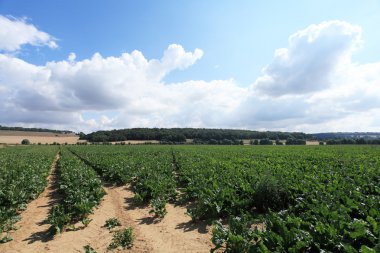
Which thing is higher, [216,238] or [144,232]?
[216,238]

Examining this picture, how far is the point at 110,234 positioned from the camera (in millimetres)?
9453

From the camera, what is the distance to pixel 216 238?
6855 millimetres

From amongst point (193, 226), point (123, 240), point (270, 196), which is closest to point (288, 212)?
point (270, 196)

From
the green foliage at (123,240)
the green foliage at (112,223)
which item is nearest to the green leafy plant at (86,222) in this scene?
the green foliage at (112,223)

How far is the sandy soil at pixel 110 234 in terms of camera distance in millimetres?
8430

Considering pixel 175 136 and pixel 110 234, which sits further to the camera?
pixel 175 136

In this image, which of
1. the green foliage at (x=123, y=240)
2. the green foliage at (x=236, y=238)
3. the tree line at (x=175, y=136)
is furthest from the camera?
the tree line at (x=175, y=136)

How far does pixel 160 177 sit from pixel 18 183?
280 inches

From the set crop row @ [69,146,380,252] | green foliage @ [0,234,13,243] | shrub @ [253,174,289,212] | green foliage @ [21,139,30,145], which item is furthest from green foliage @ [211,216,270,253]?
green foliage @ [21,139,30,145]

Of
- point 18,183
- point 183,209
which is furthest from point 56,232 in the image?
point 18,183

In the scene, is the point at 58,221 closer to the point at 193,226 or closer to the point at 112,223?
the point at 112,223

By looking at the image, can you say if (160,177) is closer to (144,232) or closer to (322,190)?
(144,232)

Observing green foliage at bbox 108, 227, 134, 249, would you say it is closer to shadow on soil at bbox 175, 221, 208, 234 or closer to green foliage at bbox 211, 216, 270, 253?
shadow on soil at bbox 175, 221, 208, 234

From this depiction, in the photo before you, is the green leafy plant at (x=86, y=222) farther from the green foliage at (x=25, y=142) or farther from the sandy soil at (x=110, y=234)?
the green foliage at (x=25, y=142)
